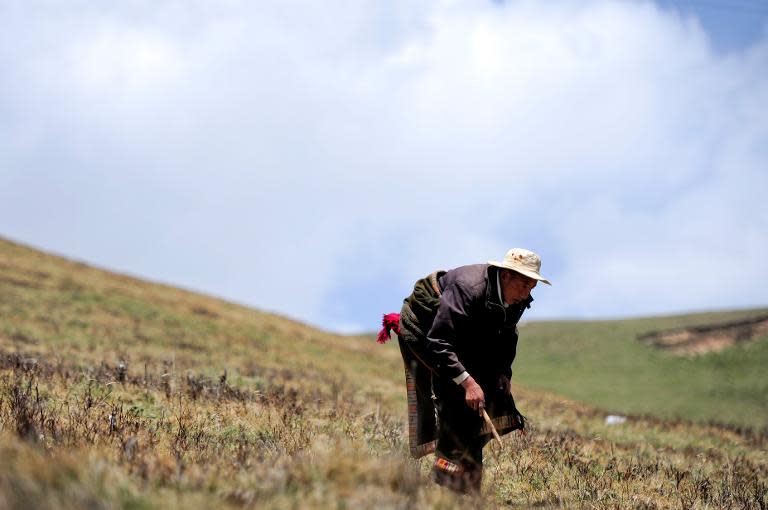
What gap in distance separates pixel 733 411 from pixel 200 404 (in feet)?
92.4

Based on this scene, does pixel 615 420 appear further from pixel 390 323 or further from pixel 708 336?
pixel 708 336

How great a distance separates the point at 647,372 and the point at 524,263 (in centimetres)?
3883

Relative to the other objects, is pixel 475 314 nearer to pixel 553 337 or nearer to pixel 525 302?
pixel 525 302

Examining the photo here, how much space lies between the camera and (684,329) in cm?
4828

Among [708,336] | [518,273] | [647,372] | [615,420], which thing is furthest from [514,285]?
[708,336]

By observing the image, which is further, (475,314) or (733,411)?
(733,411)

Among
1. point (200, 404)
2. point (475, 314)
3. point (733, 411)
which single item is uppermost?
point (475, 314)

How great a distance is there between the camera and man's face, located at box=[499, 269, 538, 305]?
16.8 feet

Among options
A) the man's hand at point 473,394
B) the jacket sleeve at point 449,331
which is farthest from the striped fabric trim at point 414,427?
the man's hand at point 473,394

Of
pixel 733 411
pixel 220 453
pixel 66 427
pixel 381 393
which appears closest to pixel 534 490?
pixel 220 453

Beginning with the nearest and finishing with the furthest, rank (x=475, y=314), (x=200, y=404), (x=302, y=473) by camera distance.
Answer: (x=302, y=473)
(x=475, y=314)
(x=200, y=404)

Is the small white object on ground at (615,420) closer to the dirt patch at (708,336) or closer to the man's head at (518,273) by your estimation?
the man's head at (518,273)

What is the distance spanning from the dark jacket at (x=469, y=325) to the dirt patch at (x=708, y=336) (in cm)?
4243

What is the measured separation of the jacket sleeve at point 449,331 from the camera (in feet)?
16.5
